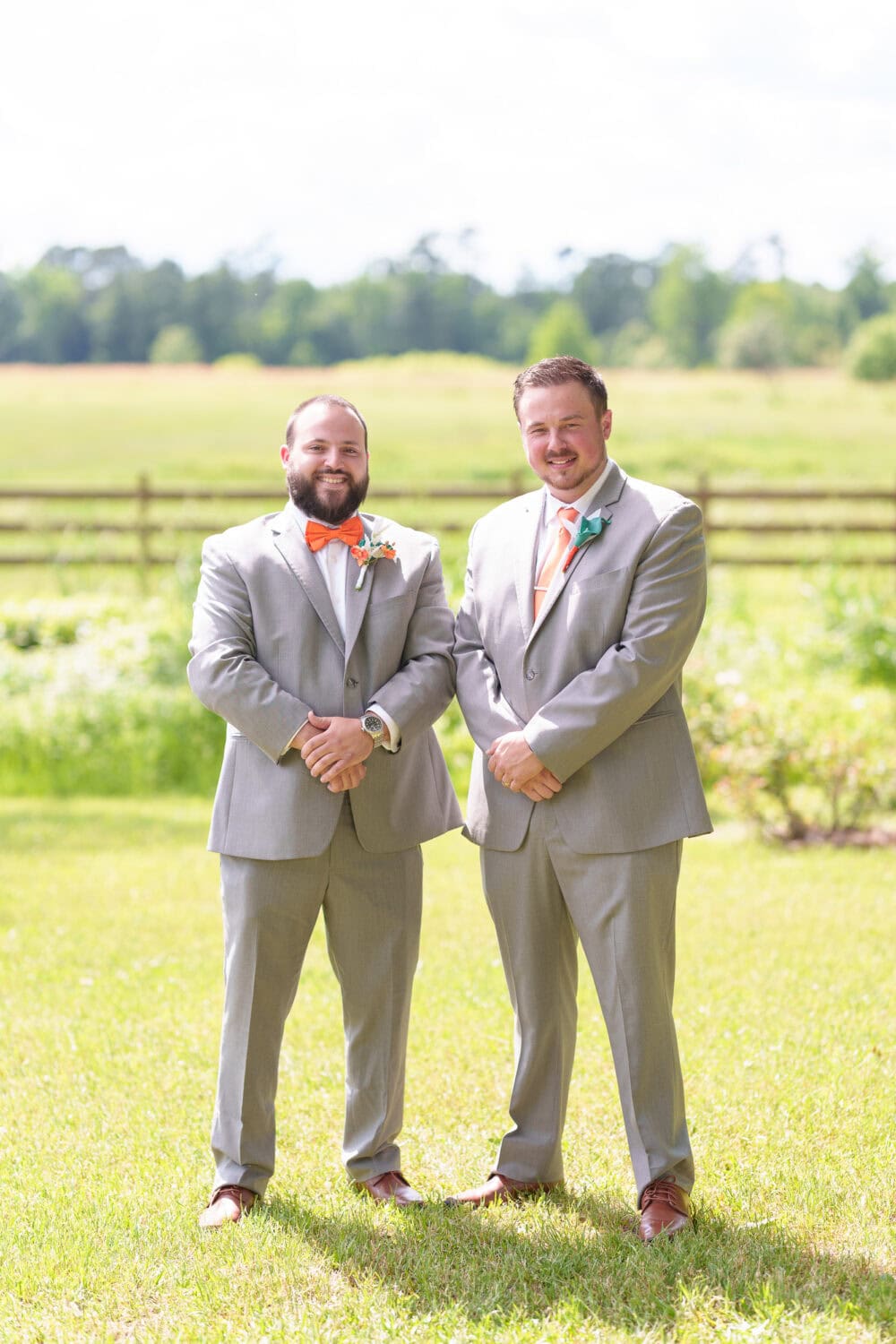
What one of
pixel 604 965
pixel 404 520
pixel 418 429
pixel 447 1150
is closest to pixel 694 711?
pixel 447 1150

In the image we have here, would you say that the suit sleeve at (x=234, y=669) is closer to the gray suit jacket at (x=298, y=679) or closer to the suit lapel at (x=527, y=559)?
the gray suit jacket at (x=298, y=679)

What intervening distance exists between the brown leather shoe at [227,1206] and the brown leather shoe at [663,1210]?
3.36 ft

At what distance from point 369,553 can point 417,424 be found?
40.5 metres

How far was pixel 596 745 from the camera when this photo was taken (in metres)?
3.60

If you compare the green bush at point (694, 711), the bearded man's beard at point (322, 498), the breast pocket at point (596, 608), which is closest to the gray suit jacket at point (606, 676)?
the breast pocket at point (596, 608)

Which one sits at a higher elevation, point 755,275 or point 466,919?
point 755,275

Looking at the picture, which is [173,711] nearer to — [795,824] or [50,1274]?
[795,824]

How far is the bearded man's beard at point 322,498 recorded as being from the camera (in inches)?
151

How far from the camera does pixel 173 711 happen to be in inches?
433

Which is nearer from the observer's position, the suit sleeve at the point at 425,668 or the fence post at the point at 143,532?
the suit sleeve at the point at 425,668

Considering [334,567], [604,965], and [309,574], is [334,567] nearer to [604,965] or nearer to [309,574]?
[309,574]

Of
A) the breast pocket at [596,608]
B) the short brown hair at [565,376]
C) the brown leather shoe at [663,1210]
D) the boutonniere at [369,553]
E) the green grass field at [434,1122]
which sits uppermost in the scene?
the short brown hair at [565,376]

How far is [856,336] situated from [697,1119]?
218 feet

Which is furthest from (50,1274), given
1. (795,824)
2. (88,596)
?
(88,596)
